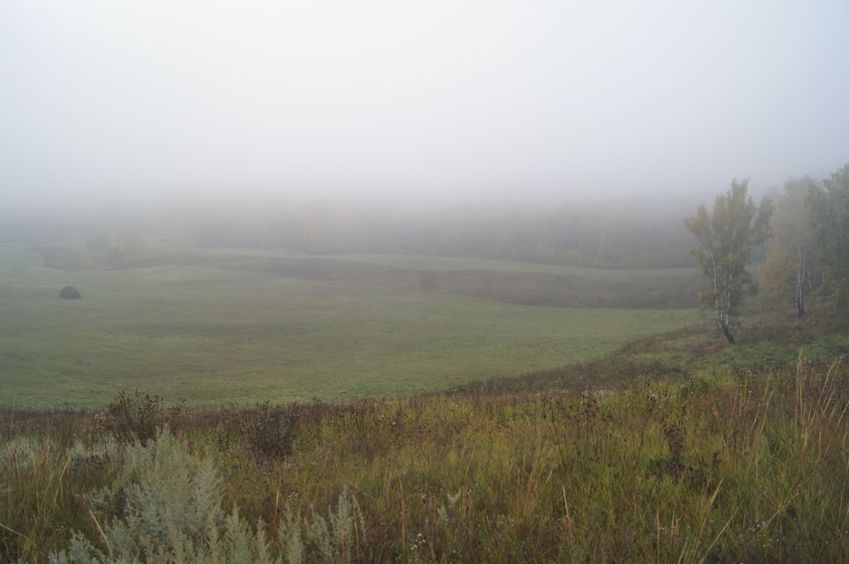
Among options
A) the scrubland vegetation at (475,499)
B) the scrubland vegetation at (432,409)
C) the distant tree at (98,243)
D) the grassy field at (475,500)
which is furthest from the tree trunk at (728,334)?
the distant tree at (98,243)

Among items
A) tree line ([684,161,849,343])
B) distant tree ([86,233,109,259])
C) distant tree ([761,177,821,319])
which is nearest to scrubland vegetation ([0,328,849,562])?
tree line ([684,161,849,343])

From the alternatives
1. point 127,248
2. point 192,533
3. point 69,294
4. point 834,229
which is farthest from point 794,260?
point 127,248

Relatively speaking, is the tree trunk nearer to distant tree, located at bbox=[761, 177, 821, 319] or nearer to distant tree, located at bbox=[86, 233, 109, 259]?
distant tree, located at bbox=[761, 177, 821, 319]

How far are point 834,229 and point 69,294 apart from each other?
81.2 m

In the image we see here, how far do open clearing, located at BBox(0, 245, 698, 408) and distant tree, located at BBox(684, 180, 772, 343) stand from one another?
945 centimetres

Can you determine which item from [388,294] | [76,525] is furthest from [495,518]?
[388,294]

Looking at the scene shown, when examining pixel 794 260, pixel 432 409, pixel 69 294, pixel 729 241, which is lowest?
pixel 69 294

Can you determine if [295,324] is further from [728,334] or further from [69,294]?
[728,334]

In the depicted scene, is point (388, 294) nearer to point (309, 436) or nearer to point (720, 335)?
point (720, 335)

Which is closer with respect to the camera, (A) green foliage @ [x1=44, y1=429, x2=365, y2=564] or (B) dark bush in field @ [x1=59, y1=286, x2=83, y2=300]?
(A) green foliage @ [x1=44, y1=429, x2=365, y2=564]

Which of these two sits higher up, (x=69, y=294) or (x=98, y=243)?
(x=98, y=243)

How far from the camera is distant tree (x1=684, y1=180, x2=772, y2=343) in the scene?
40469 millimetres

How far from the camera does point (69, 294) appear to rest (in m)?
62.4

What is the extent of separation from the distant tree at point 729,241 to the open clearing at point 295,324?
31.0 feet
